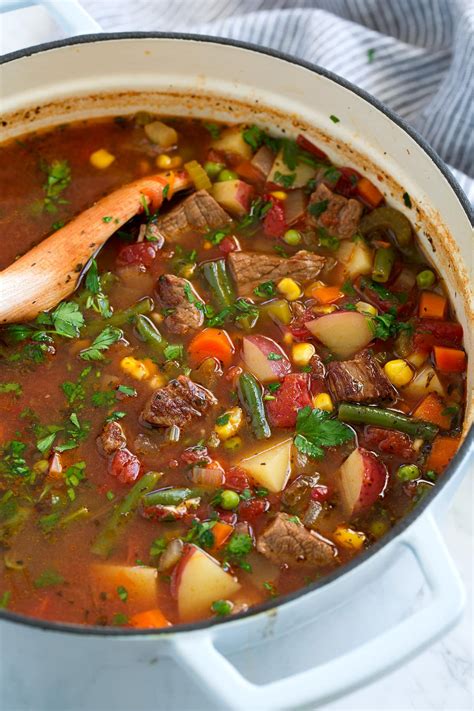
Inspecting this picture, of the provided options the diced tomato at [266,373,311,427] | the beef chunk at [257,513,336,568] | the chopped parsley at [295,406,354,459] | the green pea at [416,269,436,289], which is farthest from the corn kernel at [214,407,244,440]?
the green pea at [416,269,436,289]

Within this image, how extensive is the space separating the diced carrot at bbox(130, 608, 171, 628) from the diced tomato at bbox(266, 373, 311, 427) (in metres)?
0.88

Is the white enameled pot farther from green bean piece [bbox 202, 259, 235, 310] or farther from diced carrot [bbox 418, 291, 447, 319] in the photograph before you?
green bean piece [bbox 202, 259, 235, 310]

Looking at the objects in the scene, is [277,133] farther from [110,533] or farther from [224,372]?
[110,533]

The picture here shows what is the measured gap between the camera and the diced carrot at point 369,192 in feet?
14.6

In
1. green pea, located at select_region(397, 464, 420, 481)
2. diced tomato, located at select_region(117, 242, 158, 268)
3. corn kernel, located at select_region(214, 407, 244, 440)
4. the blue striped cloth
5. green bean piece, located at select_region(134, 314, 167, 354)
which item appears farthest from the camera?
the blue striped cloth

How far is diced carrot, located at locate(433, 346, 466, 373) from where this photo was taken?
3.98 m

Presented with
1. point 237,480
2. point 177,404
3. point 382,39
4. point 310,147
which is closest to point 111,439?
point 177,404

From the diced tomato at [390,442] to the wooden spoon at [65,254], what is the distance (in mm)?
1448

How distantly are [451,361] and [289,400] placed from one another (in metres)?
0.70

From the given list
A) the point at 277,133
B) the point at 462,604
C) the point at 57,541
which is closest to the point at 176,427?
the point at 57,541

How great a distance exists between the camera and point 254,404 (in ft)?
12.6

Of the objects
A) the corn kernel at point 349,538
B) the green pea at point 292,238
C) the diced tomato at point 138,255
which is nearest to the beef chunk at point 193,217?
the diced tomato at point 138,255

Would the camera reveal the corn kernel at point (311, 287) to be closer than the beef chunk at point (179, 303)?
No

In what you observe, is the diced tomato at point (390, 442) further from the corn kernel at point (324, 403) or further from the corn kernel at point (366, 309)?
the corn kernel at point (366, 309)
